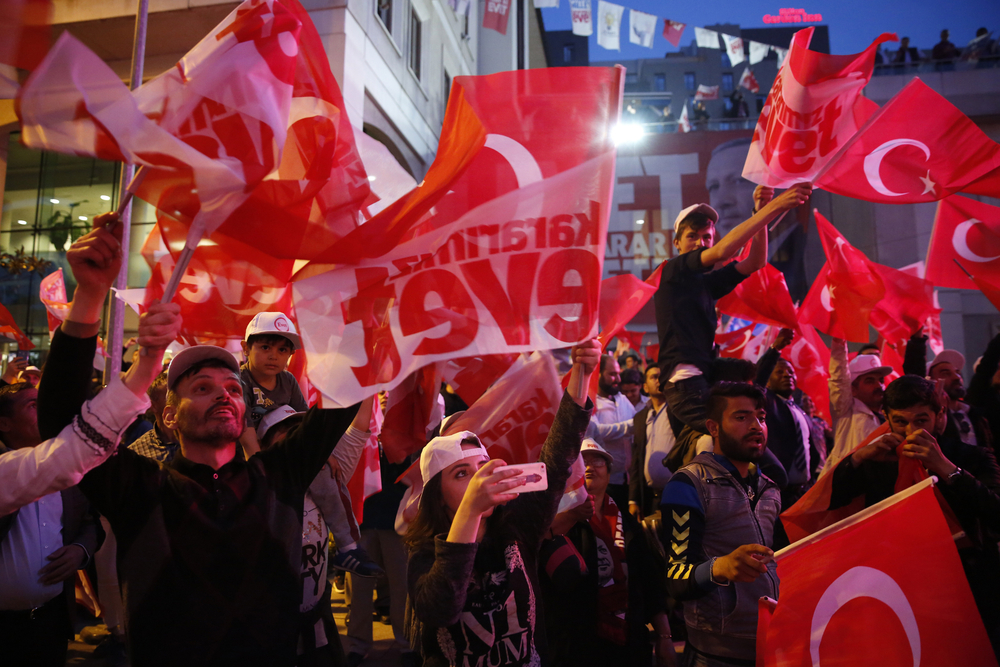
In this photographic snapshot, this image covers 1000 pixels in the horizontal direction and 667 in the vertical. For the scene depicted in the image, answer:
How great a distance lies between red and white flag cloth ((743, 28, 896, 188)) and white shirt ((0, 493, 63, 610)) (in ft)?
12.6

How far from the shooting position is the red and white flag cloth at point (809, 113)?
363cm

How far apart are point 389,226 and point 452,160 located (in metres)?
0.39

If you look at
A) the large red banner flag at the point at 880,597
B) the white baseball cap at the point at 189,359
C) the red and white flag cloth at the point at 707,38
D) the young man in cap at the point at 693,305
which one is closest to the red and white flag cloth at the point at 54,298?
the white baseball cap at the point at 189,359

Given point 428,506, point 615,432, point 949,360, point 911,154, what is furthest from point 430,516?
point 949,360

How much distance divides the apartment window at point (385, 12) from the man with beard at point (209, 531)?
14798mm

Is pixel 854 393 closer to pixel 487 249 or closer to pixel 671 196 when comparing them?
pixel 487 249

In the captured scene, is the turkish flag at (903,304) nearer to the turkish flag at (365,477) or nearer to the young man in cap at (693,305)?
the young man in cap at (693,305)

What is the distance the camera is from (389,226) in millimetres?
2713

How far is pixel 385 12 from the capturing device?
16.0m

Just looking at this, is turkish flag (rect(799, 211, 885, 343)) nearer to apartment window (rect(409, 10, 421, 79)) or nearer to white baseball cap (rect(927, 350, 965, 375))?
white baseball cap (rect(927, 350, 965, 375))

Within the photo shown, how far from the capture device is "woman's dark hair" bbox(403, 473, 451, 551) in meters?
2.69

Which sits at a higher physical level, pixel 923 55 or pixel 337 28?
pixel 923 55

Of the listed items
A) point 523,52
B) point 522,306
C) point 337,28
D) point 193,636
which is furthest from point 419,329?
point 523,52

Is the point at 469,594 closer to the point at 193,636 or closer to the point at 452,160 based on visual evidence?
the point at 193,636
